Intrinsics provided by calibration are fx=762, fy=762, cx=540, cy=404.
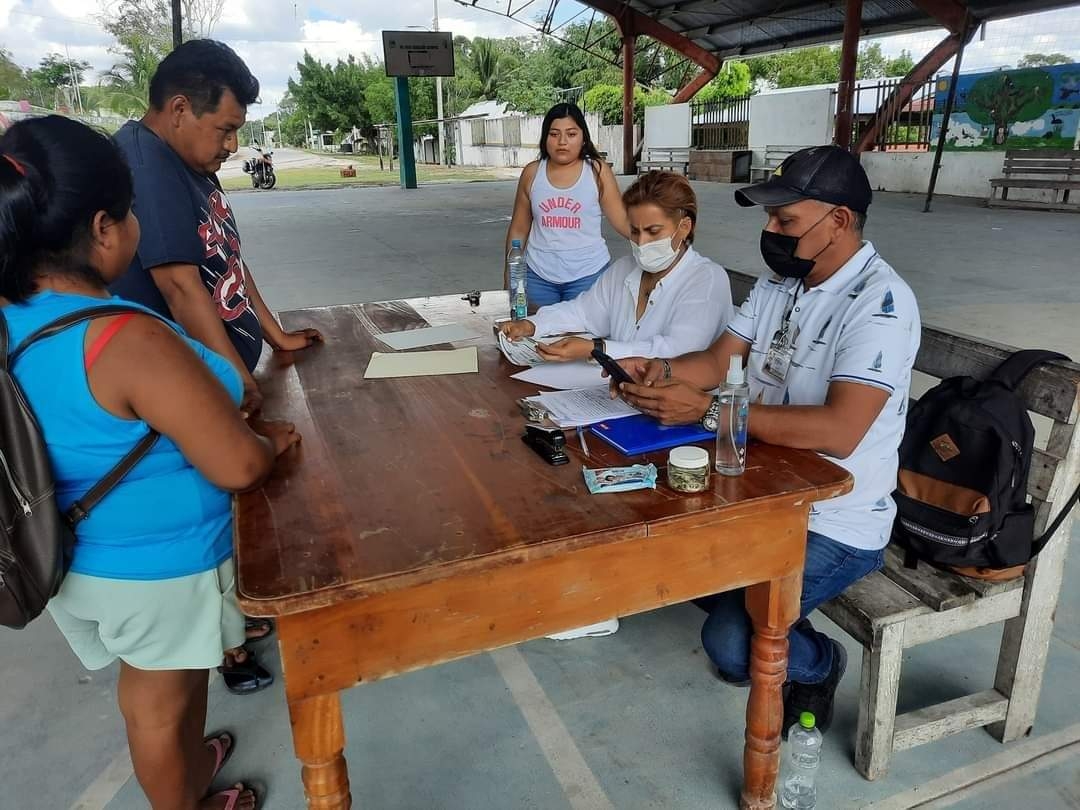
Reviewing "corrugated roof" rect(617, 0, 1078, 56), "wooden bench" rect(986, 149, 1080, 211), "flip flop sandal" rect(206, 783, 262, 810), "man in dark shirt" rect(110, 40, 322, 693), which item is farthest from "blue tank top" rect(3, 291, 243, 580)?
"corrugated roof" rect(617, 0, 1078, 56)

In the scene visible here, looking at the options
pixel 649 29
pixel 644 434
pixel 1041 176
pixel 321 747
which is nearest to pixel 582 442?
pixel 644 434

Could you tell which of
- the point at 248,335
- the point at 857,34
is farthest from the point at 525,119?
the point at 248,335

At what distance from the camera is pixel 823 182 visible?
1.42 meters

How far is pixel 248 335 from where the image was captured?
6.25 ft

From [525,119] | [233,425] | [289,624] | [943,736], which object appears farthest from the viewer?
[525,119]

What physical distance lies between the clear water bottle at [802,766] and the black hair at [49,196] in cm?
151

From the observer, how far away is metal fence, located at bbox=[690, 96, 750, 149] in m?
16.6

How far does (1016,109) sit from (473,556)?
Answer: 13128mm

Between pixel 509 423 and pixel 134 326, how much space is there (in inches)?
28.0

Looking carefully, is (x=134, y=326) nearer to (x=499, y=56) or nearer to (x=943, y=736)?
(x=943, y=736)

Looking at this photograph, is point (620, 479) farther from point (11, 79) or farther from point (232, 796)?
point (11, 79)

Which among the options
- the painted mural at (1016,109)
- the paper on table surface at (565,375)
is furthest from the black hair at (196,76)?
the painted mural at (1016,109)

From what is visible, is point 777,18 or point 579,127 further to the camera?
point 777,18

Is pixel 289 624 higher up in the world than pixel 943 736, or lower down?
higher up
